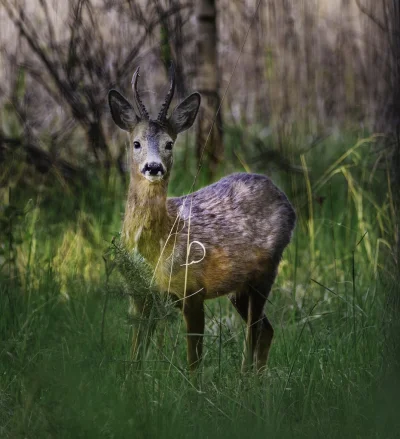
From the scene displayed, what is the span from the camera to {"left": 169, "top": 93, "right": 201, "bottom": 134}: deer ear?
201 inches

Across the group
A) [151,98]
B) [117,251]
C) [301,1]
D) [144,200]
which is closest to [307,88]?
[301,1]

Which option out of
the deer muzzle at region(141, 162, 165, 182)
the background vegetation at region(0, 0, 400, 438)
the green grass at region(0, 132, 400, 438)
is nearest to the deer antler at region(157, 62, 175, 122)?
the deer muzzle at region(141, 162, 165, 182)

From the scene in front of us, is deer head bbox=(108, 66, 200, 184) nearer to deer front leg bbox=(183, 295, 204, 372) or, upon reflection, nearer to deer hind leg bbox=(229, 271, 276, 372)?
deer front leg bbox=(183, 295, 204, 372)

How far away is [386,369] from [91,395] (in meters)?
1.33

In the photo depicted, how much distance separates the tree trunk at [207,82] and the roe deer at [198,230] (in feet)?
Result: 3.50

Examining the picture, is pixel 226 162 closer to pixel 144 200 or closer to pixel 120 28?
pixel 120 28

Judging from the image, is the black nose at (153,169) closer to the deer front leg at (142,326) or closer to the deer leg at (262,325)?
the deer front leg at (142,326)

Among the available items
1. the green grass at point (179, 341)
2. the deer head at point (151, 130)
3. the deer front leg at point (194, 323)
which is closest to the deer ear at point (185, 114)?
the deer head at point (151, 130)

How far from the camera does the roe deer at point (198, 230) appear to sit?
5.04m

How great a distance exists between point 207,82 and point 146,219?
2.31m

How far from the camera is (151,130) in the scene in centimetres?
502

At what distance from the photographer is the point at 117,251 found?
14.7ft

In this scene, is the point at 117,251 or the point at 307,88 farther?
the point at 307,88

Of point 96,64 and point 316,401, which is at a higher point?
point 96,64
